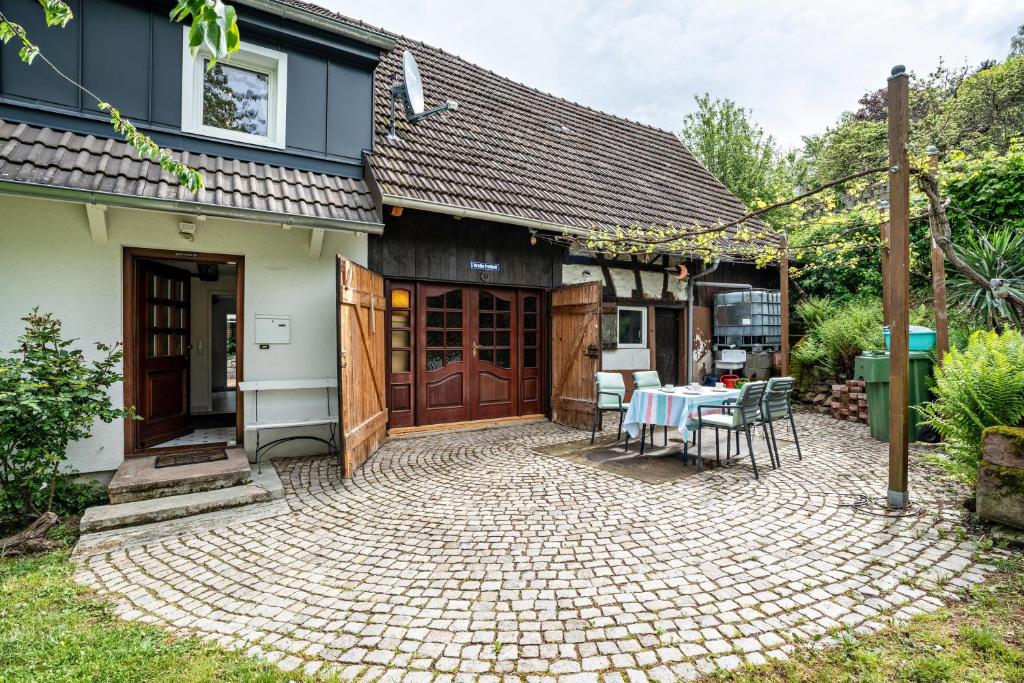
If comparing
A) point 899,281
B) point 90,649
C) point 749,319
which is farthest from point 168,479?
point 749,319

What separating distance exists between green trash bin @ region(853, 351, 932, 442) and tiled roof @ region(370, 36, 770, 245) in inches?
165

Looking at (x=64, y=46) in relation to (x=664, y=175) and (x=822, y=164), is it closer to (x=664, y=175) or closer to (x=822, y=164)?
(x=664, y=175)

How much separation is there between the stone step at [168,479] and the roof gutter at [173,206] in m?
2.44

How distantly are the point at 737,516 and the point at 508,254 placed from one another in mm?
4986

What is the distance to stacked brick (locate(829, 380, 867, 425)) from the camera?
24.6 feet

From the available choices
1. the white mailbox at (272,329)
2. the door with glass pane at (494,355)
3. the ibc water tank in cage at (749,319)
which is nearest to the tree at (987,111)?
the ibc water tank in cage at (749,319)

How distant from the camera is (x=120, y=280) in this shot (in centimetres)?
483

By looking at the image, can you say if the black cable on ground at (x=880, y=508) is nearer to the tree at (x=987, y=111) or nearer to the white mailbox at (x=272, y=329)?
the white mailbox at (x=272, y=329)

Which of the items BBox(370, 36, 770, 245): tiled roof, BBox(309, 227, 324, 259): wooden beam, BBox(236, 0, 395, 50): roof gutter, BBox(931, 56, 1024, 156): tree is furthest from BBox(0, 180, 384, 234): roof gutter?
BBox(931, 56, 1024, 156): tree

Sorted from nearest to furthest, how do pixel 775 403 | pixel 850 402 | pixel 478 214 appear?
1. pixel 775 403
2. pixel 478 214
3. pixel 850 402

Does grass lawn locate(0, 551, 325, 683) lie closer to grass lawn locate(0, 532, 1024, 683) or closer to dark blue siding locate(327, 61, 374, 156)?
grass lawn locate(0, 532, 1024, 683)

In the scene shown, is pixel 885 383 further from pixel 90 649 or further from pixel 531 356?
pixel 90 649

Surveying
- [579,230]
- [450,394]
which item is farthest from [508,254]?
[450,394]

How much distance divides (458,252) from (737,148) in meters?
17.0
